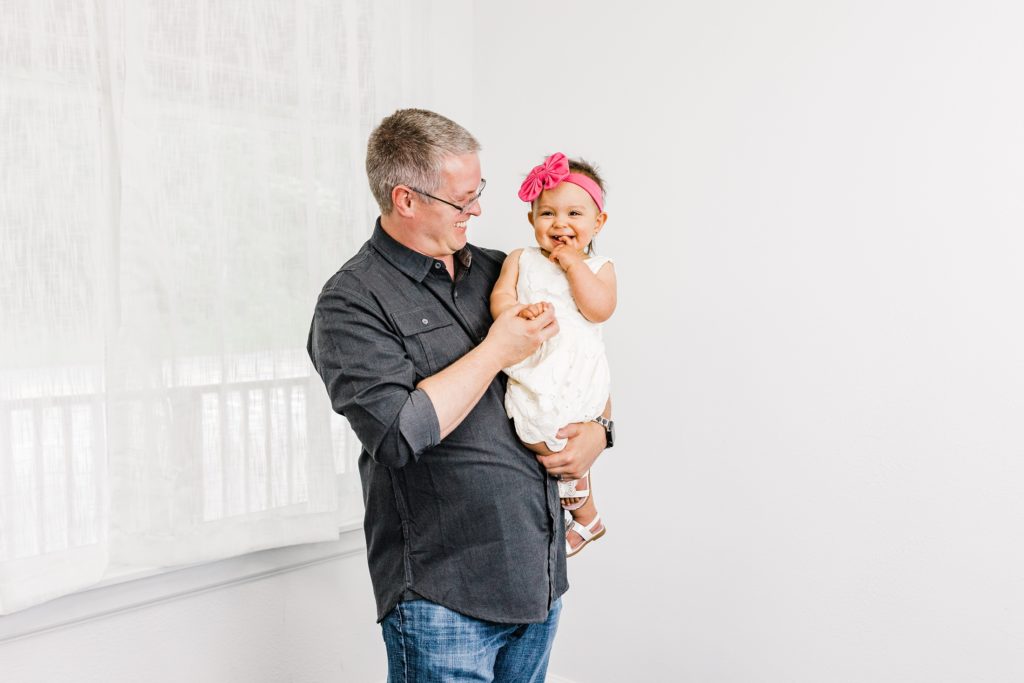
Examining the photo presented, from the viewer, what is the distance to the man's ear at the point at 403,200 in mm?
1522

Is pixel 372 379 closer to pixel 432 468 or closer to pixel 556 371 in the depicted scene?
pixel 432 468

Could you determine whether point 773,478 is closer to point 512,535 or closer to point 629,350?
point 629,350

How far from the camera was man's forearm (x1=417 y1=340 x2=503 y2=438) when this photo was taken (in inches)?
54.0

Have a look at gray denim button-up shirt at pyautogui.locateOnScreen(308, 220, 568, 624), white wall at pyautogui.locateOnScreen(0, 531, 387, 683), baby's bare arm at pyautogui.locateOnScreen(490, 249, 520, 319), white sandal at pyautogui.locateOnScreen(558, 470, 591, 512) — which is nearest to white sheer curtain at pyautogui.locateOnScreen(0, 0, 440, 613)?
white wall at pyautogui.locateOnScreen(0, 531, 387, 683)

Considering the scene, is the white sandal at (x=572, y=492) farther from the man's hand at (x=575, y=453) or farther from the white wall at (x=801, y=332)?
the white wall at (x=801, y=332)

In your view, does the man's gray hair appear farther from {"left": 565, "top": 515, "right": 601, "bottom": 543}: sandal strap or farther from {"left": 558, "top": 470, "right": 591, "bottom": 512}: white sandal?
A: {"left": 565, "top": 515, "right": 601, "bottom": 543}: sandal strap

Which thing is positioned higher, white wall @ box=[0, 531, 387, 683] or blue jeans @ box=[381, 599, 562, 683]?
blue jeans @ box=[381, 599, 562, 683]

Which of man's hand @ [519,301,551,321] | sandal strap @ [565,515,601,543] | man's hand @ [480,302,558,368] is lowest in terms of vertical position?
sandal strap @ [565,515,601,543]

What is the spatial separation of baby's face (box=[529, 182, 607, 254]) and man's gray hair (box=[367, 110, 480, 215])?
0.73ft

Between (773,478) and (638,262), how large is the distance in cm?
72

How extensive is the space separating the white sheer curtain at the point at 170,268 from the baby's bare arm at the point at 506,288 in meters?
0.76

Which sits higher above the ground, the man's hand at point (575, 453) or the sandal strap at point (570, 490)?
the man's hand at point (575, 453)

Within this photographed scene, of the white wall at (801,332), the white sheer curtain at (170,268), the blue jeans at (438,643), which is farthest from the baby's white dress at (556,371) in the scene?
the white sheer curtain at (170,268)

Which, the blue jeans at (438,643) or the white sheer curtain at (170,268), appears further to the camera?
the white sheer curtain at (170,268)
